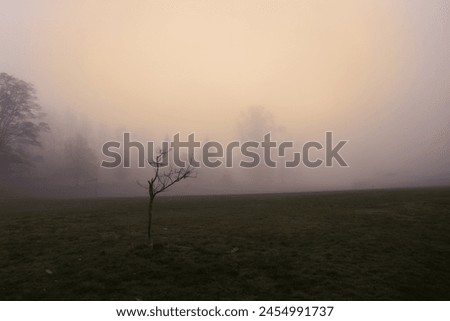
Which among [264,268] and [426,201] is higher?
[426,201]

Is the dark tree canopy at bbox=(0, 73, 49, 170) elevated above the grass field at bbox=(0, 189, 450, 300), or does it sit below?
above

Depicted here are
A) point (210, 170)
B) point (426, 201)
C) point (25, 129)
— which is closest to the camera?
point (426, 201)

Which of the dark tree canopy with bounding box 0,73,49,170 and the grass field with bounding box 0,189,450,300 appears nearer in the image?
the grass field with bounding box 0,189,450,300

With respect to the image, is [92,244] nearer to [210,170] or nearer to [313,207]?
[313,207]

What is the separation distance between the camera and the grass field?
41.8ft

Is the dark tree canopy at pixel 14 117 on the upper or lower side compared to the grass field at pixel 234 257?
upper

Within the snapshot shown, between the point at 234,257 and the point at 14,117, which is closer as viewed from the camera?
the point at 234,257

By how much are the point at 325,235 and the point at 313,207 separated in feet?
37.4

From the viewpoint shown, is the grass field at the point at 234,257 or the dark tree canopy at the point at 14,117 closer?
the grass field at the point at 234,257

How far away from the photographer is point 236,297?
40.0ft

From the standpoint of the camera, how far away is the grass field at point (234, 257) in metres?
12.8

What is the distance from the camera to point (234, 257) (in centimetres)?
1658
